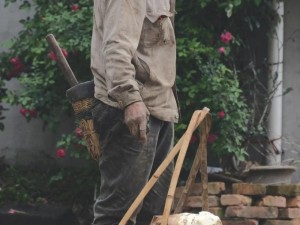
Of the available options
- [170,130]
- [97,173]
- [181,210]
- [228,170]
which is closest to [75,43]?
[97,173]

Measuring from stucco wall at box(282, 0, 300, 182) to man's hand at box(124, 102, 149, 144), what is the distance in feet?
11.6

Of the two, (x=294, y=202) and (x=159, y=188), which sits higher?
(x=159, y=188)

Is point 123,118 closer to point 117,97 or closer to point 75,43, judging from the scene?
point 117,97

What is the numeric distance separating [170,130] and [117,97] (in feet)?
1.48

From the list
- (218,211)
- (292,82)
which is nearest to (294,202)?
(218,211)

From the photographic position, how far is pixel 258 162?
22.2ft

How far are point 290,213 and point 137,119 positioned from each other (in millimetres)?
2488

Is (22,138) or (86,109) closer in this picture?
(86,109)

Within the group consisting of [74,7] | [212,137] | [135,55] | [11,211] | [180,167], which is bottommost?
[11,211]

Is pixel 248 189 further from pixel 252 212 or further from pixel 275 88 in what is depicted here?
pixel 275 88

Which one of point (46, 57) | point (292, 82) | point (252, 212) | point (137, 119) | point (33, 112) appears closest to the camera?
point (137, 119)

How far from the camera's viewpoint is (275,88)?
6.69 metres

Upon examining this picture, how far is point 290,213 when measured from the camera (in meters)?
5.54

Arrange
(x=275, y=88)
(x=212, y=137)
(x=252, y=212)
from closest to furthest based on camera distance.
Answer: (x=252, y=212) → (x=212, y=137) → (x=275, y=88)
